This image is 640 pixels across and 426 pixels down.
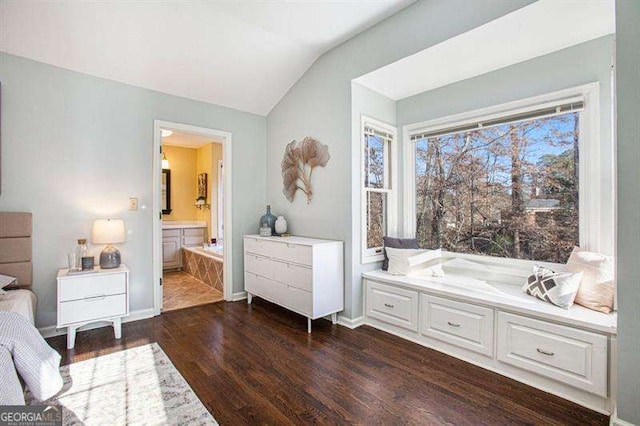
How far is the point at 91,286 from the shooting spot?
9.17ft

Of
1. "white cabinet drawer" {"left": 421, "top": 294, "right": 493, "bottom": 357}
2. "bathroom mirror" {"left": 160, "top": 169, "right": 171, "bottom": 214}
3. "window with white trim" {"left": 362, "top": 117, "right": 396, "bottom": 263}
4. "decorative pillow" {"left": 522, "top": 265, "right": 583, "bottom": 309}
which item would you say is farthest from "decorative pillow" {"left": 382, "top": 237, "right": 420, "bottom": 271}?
"bathroom mirror" {"left": 160, "top": 169, "right": 171, "bottom": 214}

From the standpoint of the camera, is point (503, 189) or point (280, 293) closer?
point (503, 189)

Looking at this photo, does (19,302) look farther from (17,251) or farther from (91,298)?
(17,251)

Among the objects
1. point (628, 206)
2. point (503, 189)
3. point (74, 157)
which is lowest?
point (628, 206)

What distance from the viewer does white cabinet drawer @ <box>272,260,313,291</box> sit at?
3.02 metres

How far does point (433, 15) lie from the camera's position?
8.11 feet

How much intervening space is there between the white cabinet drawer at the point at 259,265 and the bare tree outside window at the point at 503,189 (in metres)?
1.77

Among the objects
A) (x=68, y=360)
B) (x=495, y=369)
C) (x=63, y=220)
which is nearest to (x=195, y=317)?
(x=68, y=360)

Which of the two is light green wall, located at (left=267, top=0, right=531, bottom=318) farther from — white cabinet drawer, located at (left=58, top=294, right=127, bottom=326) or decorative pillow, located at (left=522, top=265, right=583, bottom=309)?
white cabinet drawer, located at (left=58, top=294, right=127, bottom=326)

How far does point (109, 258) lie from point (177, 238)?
9.80 feet

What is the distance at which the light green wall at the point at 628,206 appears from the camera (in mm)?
1571

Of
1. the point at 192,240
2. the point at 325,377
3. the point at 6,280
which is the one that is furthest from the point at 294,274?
the point at 192,240

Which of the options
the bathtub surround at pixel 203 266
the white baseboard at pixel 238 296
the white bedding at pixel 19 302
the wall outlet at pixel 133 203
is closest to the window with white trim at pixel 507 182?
the white baseboard at pixel 238 296

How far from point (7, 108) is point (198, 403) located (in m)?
3.05
